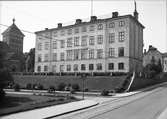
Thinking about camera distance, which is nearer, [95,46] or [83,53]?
[95,46]

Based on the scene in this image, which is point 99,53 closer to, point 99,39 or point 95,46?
point 95,46

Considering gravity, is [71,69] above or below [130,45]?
below

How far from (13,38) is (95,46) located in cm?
5633

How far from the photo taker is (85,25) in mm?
65625

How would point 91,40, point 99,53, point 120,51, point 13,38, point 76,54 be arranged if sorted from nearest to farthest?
point 120,51
point 99,53
point 91,40
point 76,54
point 13,38

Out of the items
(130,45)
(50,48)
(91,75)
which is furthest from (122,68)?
(50,48)

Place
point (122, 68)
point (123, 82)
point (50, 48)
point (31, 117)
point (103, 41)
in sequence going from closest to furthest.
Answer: point (31, 117), point (123, 82), point (122, 68), point (103, 41), point (50, 48)

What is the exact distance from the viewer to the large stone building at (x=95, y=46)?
5843cm

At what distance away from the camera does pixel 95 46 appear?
6306 cm

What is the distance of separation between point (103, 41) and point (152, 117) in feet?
154

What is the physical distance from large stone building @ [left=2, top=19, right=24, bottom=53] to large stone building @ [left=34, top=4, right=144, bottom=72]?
33.0 metres

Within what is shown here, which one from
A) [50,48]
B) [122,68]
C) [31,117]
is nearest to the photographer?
[31,117]

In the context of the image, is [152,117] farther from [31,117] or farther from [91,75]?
[91,75]

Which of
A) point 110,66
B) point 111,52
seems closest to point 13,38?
point 111,52
